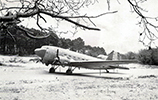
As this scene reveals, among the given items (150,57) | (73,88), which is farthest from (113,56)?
(150,57)

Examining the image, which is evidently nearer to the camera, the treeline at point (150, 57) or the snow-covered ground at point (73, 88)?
the snow-covered ground at point (73, 88)

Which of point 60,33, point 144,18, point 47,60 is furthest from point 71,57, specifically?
point 144,18

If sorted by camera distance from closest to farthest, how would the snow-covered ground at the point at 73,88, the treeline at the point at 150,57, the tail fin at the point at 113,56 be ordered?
1. the snow-covered ground at the point at 73,88
2. the tail fin at the point at 113,56
3. the treeline at the point at 150,57

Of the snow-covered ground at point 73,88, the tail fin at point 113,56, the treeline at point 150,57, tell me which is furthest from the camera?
the treeline at point 150,57

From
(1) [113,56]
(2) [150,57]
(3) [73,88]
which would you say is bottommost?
(3) [73,88]

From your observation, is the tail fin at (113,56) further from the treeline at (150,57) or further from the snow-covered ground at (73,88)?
the treeline at (150,57)

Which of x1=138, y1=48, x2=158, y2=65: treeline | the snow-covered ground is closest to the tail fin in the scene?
the snow-covered ground

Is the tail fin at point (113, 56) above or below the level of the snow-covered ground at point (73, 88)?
above

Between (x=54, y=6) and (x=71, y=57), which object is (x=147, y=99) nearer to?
(x=54, y=6)

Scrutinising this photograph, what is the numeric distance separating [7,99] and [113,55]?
22128 millimetres

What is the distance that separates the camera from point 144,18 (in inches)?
123

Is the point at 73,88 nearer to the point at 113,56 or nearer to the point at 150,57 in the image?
the point at 113,56

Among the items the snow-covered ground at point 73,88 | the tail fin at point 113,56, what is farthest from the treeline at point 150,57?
the snow-covered ground at point 73,88

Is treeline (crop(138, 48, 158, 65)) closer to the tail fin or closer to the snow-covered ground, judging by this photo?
the tail fin
